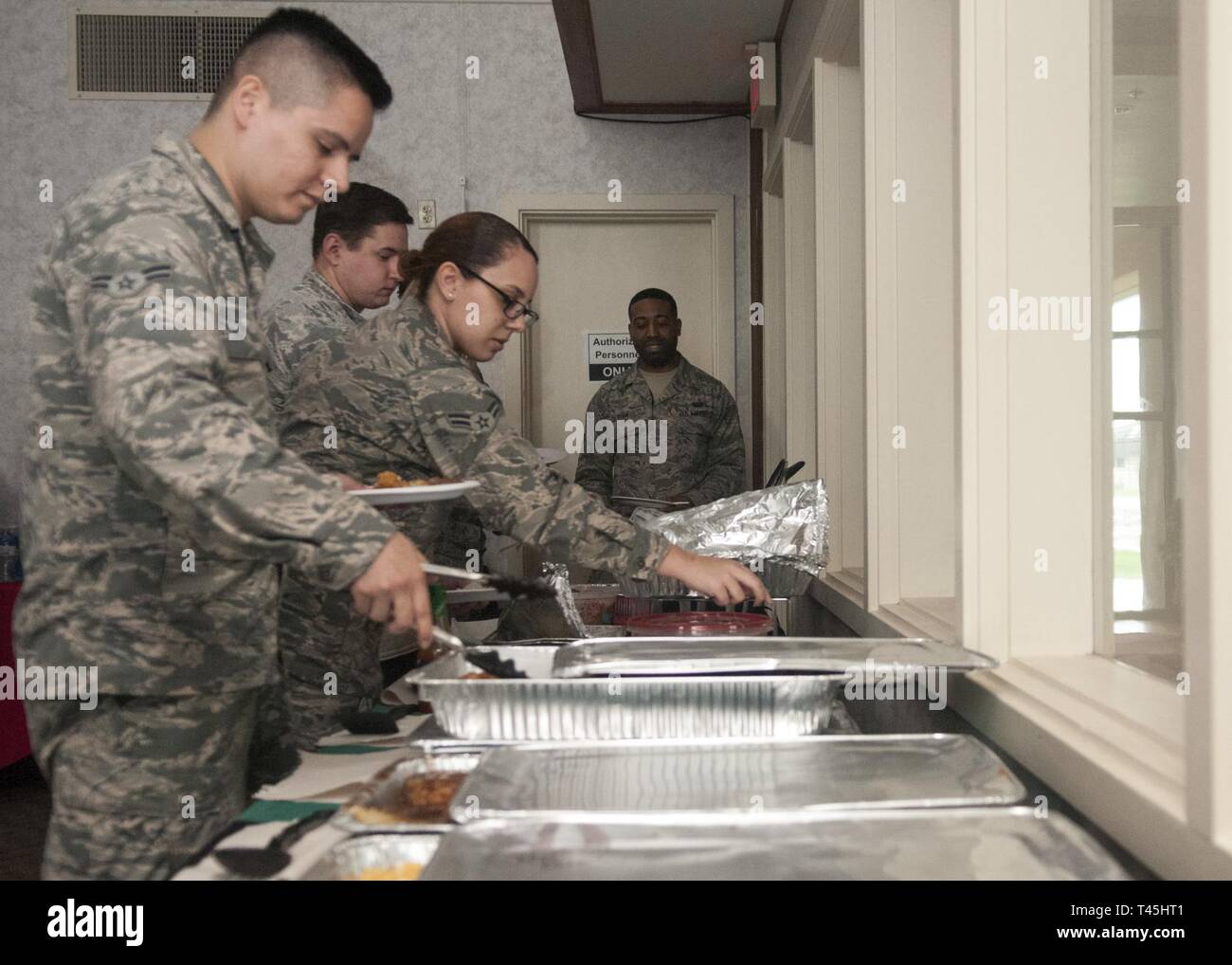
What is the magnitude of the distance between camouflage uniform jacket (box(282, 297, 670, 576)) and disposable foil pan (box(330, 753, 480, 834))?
568 millimetres

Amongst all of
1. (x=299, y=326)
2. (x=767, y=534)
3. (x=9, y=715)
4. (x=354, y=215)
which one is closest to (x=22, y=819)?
(x=9, y=715)

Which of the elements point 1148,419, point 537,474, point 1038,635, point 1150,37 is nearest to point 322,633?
point 537,474

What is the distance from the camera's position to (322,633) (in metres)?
1.48

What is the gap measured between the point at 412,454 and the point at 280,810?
756 mm

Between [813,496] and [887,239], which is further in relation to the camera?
[813,496]

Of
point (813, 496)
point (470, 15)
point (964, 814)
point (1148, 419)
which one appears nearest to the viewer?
point (964, 814)

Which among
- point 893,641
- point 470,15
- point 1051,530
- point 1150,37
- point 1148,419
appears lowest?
point 893,641

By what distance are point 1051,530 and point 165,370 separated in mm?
882

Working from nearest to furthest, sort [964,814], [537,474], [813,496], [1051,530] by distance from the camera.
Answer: [964,814] → [1051,530] → [537,474] → [813,496]

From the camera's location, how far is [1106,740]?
29.6 inches

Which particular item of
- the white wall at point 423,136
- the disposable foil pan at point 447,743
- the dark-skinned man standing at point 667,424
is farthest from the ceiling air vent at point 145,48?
the disposable foil pan at point 447,743

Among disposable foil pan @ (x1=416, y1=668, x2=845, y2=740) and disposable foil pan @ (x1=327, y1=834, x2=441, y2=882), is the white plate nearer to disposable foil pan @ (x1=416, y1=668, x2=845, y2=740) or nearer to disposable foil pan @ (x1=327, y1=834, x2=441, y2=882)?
disposable foil pan @ (x1=416, y1=668, x2=845, y2=740)
